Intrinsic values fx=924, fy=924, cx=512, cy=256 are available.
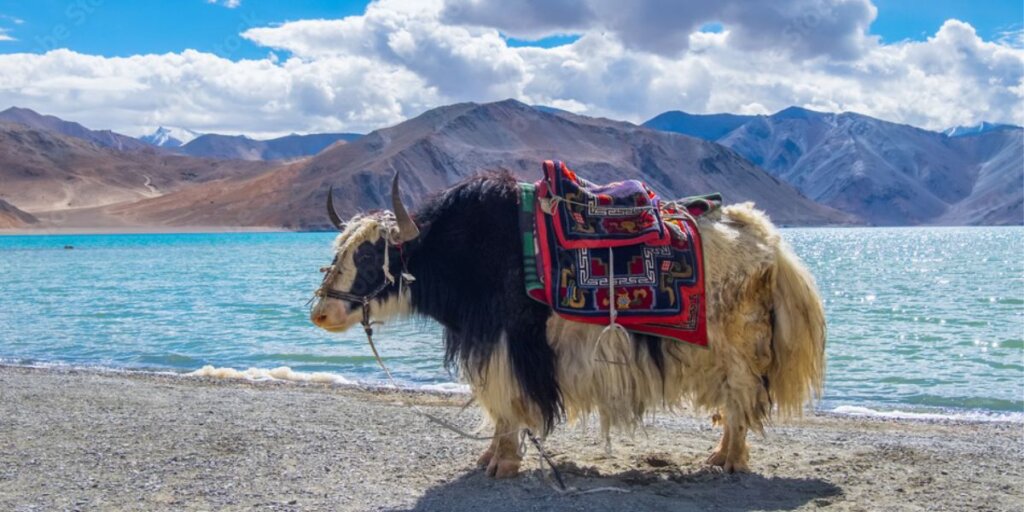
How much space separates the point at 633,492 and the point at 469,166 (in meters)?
127

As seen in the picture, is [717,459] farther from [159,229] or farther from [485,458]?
[159,229]

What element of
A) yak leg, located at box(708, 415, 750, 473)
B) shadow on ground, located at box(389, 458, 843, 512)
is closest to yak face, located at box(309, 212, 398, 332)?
shadow on ground, located at box(389, 458, 843, 512)

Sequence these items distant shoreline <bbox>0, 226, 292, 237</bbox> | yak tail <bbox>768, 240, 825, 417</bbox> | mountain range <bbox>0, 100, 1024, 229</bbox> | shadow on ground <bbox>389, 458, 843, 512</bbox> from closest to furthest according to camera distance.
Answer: shadow on ground <bbox>389, 458, 843, 512</bbox>
yak tail <bbox>768, 240, 825, 417</bbox>
distant shoreline <bbox>0, 226, 292, 237</bbox>
mountain range <bbox>0, 100, 1024, 229</bbox>

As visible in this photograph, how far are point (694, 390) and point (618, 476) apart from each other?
0.61m

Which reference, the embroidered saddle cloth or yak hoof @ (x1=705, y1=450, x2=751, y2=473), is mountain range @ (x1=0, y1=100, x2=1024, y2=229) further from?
the embroidered saddle cloth

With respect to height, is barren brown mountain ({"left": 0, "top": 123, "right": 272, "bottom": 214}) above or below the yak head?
above

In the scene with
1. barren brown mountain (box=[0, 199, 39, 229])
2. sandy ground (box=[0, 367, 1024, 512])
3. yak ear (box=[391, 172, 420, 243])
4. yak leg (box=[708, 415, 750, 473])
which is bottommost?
sandy ground (box=[0, 367, 1024, 512])

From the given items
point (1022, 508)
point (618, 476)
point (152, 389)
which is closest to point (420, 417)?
point (618, 476)

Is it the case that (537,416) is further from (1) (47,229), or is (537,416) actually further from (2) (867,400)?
(1) (47,229)

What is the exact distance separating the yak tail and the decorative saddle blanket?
43cm

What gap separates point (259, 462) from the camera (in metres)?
5.05

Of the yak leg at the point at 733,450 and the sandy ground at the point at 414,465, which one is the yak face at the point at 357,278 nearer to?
the sandy ground at the point at 414,465

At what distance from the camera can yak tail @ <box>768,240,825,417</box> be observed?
4605 millimetres

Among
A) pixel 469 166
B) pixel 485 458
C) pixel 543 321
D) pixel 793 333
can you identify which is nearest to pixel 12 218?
pixel 469 166
